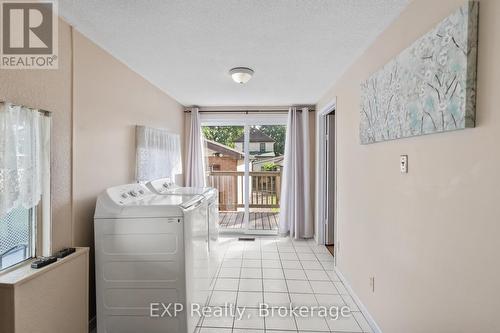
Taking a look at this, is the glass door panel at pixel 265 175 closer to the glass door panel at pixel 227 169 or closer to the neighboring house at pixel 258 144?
the neighboring house at pixel 258 144

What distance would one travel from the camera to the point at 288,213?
4.61 meters

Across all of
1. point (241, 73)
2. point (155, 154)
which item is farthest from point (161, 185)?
point (241, 73)

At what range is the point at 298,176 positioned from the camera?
4516 mm

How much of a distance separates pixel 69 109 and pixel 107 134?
0.47 meters

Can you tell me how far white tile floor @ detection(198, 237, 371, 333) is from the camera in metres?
2.22

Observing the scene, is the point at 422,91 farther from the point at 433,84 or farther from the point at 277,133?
the point at 277,133

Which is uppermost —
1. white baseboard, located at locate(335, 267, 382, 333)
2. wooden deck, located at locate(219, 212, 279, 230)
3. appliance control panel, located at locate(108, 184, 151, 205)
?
appliance control panel, located at locate(108, 184, 151, 205)

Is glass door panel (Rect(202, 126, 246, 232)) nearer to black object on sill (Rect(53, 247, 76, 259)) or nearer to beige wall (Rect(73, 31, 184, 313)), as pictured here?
beige wall (Rect(73, 31, 184, 313))

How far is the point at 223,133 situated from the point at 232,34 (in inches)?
112

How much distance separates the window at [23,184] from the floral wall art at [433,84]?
→ 2.15 metres

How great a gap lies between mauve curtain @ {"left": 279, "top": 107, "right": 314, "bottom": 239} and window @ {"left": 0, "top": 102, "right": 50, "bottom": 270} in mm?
3422

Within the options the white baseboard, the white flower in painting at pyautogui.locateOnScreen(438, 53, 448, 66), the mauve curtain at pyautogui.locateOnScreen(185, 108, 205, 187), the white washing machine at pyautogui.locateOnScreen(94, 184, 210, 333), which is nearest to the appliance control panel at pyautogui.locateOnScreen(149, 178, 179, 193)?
the white washing machine at pyautogui.locateOnScreen(94, 184, 210, 333)

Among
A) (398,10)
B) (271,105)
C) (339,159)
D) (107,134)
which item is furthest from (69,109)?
(271,105)

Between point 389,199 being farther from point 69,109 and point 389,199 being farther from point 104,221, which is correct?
point 69,109
